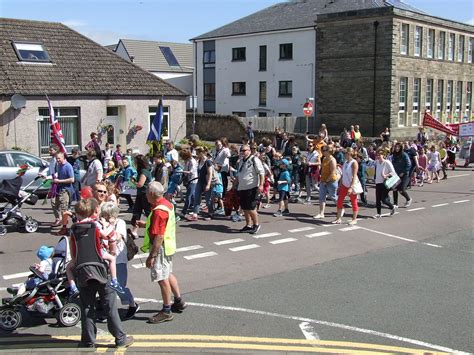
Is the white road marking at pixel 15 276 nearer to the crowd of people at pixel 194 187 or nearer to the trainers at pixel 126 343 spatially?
the crowd of people at pixel 194 187

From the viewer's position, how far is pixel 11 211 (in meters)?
12.3

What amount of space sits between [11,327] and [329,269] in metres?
5.17

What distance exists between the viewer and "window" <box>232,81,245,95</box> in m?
50.1

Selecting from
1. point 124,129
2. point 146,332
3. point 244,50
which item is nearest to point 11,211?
point 146,332

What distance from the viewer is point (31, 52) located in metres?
25.6

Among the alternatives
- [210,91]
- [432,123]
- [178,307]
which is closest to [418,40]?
[432,123]

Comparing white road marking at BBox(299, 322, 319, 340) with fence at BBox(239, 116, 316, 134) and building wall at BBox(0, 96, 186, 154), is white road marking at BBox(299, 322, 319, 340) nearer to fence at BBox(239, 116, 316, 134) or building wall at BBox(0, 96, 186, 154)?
building wall at BBox(0, 96, 186, 154)

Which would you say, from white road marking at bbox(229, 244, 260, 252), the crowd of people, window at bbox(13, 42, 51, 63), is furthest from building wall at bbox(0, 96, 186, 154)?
white road marking at bbox(229, 244, 260, 252)

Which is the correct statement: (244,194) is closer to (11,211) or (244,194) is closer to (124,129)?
(11,211)

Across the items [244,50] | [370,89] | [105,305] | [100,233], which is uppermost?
[244,50]

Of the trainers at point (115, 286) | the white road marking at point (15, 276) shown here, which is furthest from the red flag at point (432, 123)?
the trainers at point (115, 286)

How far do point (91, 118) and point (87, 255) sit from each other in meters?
20.8

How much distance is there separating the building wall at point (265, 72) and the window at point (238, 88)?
317 millimetres

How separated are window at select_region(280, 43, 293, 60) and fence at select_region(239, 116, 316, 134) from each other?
606 centimetres
